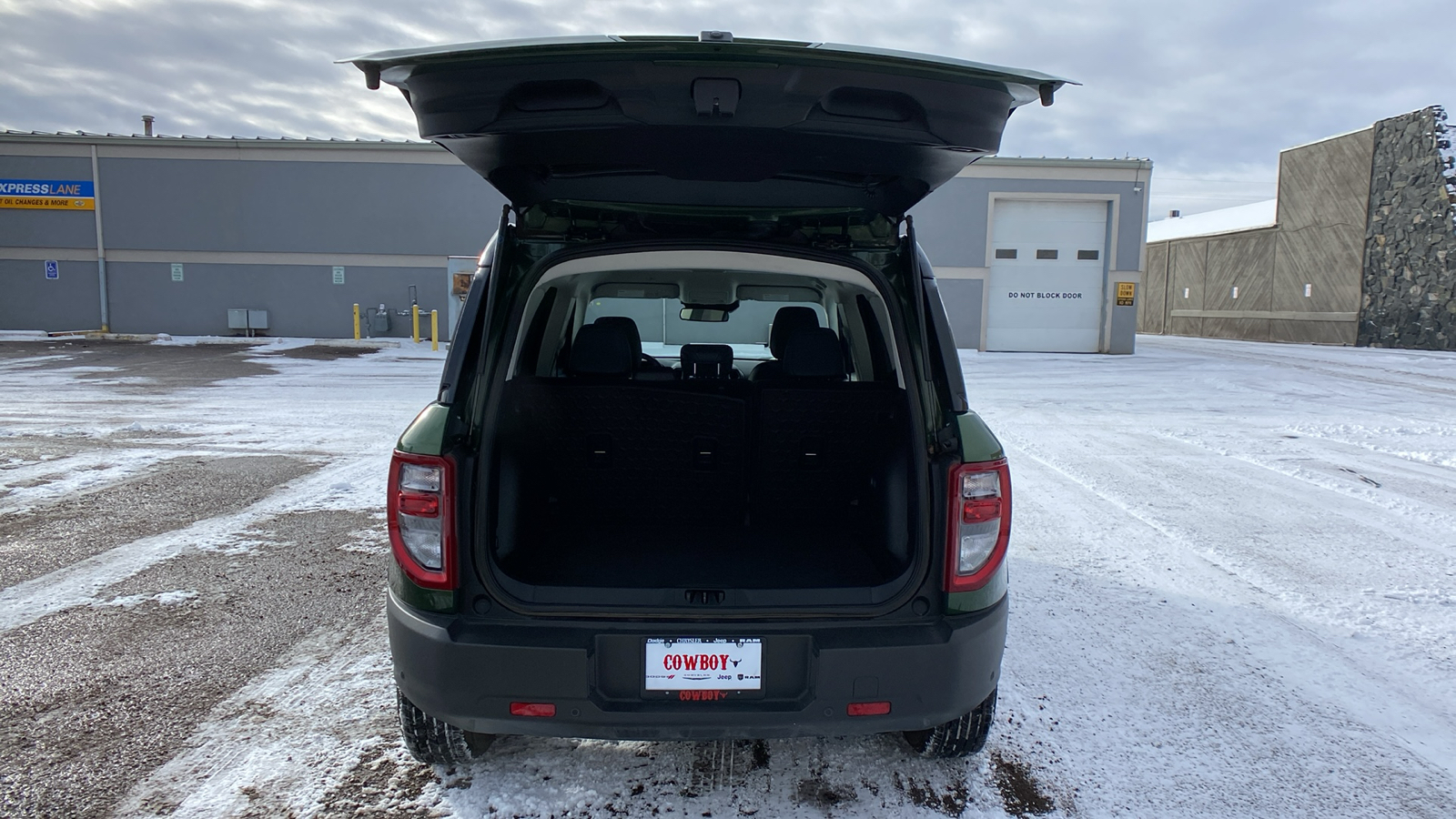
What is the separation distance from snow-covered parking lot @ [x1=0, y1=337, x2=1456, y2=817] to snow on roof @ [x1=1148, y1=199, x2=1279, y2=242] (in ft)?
88.0

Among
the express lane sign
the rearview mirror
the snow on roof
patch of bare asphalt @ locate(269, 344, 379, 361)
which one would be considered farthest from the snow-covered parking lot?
the snow on roof

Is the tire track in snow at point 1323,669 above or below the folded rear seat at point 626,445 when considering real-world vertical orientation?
below

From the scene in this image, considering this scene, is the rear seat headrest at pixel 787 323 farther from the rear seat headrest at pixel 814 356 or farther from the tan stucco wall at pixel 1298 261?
the tan stucco wall at pixel 1298 261

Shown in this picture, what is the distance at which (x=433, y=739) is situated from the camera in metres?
2.20

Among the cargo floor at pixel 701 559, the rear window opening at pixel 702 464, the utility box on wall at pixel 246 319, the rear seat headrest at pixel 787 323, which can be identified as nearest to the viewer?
the cargo floor at pixel 701 559

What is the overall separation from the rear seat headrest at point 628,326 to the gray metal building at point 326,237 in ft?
56.2

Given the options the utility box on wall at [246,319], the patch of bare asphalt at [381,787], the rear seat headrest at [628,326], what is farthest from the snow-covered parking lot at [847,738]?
the utility box on wall at [246,319]

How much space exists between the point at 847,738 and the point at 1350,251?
27515 millimetres

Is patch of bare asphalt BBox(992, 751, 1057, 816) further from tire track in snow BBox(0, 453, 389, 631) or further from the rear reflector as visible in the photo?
tire track in snow BBox(0, 453, 389, 631)

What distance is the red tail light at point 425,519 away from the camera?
6.61 ft

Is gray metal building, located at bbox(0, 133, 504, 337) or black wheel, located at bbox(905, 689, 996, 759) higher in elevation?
gray metal building, located at bbox(0, 133, 504, 337)

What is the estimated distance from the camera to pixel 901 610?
2064 millimetres

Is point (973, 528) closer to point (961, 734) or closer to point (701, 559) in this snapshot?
point (961, 734)

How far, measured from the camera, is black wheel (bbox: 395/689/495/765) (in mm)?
2172
